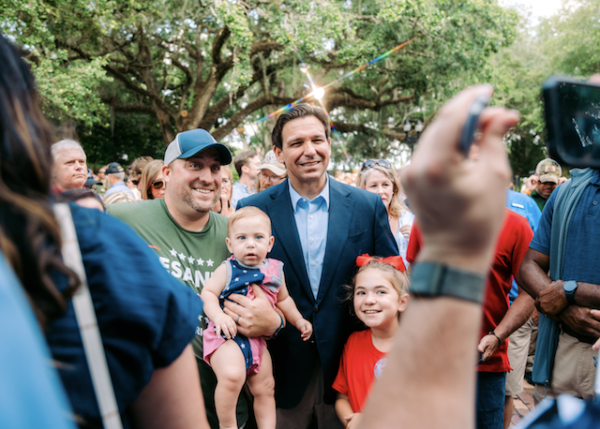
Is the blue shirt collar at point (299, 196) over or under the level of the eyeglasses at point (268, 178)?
under

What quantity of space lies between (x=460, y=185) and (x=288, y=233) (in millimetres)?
2268

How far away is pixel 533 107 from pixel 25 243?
27.5 m

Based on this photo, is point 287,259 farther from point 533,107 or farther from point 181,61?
point 533,107

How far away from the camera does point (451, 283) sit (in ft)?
2.09

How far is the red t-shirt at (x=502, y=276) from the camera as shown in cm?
282

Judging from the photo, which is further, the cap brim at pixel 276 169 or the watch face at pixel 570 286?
the cap brim at pixel 276 169

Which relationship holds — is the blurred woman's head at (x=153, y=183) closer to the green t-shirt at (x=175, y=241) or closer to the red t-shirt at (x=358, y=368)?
the green t-shirt at (x=175, y=241)

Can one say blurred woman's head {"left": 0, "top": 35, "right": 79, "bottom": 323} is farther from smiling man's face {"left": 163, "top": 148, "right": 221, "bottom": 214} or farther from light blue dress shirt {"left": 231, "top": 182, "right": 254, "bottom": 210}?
light blue dress shirt {"left": 231, "top": 182, "right": 254, "bottom": 210}

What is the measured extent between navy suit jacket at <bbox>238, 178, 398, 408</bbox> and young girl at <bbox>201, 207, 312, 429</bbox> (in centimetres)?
9

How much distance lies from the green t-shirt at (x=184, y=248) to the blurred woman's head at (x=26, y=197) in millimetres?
1792

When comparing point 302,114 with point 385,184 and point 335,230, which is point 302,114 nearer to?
point 335,230

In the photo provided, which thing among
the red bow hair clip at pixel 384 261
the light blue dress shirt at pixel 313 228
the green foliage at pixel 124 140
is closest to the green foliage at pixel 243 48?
the green foliage at pixel 124 140

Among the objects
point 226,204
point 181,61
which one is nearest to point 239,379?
point 226,204

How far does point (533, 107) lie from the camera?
78.2 ft
